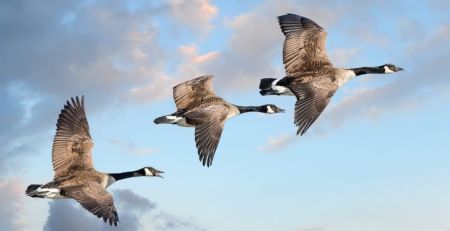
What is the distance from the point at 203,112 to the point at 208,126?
1.05 meters

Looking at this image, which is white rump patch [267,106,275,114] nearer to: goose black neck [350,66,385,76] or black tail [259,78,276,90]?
black tail [259,78,276,90]

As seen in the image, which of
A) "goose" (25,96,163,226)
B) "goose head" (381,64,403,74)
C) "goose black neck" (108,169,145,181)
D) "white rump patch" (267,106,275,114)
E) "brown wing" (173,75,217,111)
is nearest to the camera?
"goose" (25,96,163,226)

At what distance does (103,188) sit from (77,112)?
446 centimetres

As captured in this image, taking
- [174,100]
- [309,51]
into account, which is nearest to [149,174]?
[174,100]

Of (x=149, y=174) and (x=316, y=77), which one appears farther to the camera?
(x=149, y=174)

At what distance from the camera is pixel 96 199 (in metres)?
26.7

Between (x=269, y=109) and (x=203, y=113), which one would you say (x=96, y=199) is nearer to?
(x=203, y=113)

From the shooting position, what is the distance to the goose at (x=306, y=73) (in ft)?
90.5

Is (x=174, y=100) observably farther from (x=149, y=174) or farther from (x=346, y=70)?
(x=346, y=70)

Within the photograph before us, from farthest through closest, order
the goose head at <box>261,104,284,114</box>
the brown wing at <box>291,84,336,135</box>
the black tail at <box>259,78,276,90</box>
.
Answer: the goose head at <box>261,104,284,114</box>
the black tail at <box>259,78,276,90</box>
the brown wing at <box>291,84,336,135</box>

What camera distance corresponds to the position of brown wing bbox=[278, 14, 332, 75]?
1197 inches

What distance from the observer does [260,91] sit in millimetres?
30625

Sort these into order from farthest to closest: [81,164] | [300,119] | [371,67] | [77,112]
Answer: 1. [371,67]
2. [77,112]
3. [81,164]
4. [300,119]

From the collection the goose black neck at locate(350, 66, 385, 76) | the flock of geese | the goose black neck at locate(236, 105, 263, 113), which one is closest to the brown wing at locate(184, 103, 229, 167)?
the flock of geese
